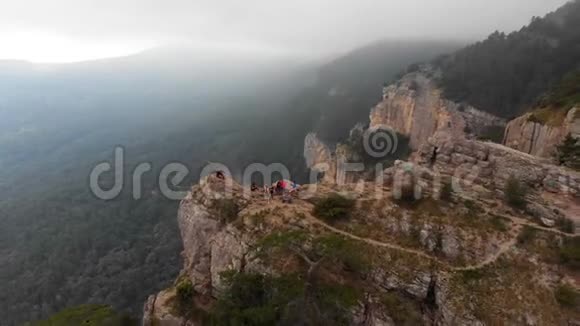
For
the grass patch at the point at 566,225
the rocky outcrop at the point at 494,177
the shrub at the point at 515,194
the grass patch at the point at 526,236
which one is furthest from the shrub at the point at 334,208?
the grass patch at the point at 566,225

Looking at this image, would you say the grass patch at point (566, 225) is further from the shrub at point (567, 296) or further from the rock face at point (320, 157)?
the rock face at point (320, 157)

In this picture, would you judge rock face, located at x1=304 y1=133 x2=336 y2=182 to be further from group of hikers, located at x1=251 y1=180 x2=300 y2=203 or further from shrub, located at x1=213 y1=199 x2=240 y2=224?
shrub, located at x1=213 y1=199 x2=240 y2=224

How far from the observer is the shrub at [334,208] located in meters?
23.7

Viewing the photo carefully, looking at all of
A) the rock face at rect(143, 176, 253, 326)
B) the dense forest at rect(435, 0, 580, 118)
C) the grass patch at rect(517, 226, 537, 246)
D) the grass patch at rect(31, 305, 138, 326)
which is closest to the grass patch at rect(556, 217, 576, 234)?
the grass patch at rect(517, 226, 537, 246)

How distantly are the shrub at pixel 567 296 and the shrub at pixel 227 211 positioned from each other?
15097mm

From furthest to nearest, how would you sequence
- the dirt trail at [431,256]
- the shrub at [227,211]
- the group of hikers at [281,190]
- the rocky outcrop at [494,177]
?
the group of hikers at [281,190]
the shrub at [227,211]
the rocky outcrop at [494,177]
the dirt trail at [431,256]

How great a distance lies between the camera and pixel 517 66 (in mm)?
72750

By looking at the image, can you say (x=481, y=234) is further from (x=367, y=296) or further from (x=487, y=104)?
(x=487, y=104)

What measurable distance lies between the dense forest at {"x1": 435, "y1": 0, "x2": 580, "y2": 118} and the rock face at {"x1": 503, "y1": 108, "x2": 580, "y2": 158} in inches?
1003

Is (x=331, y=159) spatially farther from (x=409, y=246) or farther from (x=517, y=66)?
(x=409, y=246)

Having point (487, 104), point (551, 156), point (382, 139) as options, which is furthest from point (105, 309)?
point (487, 104)

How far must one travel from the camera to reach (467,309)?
19.1 metres

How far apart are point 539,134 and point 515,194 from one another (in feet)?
47.2

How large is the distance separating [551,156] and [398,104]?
47481 millimetres
